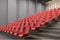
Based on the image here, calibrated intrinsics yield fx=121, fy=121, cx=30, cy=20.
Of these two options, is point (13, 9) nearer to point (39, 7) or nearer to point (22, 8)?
point (22, 8)

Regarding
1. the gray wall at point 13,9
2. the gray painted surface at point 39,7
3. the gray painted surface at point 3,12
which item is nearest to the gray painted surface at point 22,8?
the gray wall at point 13,9

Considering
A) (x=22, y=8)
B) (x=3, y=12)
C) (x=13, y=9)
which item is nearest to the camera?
(x=3, y=12)

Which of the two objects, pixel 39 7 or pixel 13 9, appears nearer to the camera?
pixel 13 9

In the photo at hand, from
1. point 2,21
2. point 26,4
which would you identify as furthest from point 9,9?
point 26,4

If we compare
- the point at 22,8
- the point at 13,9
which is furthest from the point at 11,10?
the point at 22,8

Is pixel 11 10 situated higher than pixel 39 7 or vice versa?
pixel 39 7

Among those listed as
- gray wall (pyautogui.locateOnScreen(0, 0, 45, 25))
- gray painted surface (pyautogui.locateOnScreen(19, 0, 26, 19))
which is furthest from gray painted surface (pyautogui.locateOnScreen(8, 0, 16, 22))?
gray painted surface (pyautogui.locateOnScreen(19, 0, 26, 19))

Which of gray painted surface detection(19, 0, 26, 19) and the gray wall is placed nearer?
the gray wall

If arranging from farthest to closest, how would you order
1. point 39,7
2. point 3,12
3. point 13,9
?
point 39,7, point 13,9, point 3,12

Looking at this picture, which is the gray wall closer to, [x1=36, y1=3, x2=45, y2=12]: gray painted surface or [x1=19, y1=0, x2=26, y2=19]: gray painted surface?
[x1=19, y1=0, x2=26, y2=19]: gray painted surface

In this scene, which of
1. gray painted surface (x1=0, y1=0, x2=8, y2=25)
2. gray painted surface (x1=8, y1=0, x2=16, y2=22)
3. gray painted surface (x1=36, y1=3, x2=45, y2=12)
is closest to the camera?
gray painted surface (x1=0, y1=0, x2=8, y2=25)

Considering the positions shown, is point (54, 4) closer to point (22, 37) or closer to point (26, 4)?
point (26, 4)

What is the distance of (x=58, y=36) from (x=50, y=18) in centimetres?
66

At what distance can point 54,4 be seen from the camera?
5109 millimetres
